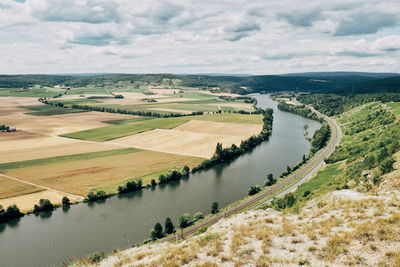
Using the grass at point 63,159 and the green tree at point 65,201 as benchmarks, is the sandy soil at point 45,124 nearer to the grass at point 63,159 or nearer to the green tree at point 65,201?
the grass at point 63,159

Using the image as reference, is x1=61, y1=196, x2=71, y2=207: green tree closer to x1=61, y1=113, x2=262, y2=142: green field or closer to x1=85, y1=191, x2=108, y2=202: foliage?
x1=85, y1=191, x2=108, y2=202: foliage

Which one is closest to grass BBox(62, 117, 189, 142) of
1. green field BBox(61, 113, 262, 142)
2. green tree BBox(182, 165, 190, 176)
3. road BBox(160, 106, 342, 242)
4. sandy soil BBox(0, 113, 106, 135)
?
green field BBox(61, 113, 262, 142)

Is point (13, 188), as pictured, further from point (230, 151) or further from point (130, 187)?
point (230, 151)

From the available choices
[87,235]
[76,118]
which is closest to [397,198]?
[87,235]

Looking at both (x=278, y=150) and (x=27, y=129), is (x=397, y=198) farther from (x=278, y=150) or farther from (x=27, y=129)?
(x=27, y=129)

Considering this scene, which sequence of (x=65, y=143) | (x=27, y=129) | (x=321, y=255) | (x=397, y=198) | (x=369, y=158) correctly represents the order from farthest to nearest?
(x=27, y=129) < (x=65, y=143) < (x=369, y=158) < (x=397, y=198) < (x=321, y=255)
